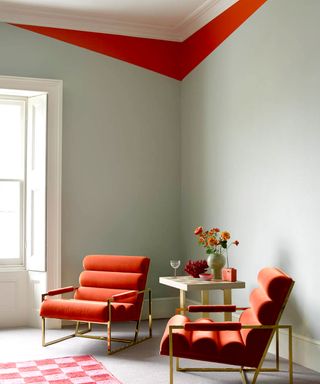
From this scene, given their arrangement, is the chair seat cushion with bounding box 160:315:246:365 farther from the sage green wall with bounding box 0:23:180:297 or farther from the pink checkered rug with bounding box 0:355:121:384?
the sage green wall with bounding box 0:23:180:297

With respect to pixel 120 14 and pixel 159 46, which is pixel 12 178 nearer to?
pixel 120 14

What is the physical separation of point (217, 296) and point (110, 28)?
3.45 meters

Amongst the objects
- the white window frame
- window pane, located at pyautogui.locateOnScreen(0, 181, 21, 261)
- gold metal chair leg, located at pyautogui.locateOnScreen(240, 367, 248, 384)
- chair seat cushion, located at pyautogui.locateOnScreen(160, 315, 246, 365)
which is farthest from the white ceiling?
gold metal chair leg, located at pyautogui.locateOnScreen(240, 367, 248, 384)

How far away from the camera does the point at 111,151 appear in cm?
701

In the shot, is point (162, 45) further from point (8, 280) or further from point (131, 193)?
point (8, 280)

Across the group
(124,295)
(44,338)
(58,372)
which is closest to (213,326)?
(58,372)

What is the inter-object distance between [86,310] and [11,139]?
2.54 meters

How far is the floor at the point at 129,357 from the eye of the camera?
179 inches

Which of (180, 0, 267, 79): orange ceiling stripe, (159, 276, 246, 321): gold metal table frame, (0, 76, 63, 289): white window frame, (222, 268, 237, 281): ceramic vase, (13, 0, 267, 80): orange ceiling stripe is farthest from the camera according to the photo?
(0, 76, 63, 289): white window frame

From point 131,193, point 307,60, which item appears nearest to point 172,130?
point 131,193

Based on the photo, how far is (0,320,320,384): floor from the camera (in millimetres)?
4547

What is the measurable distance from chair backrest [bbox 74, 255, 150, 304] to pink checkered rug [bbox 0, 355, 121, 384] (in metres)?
0.97

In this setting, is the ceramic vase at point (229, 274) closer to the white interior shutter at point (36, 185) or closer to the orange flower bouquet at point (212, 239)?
the orange flower bouquet at point (212, 239)

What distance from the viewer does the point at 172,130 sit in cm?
732
